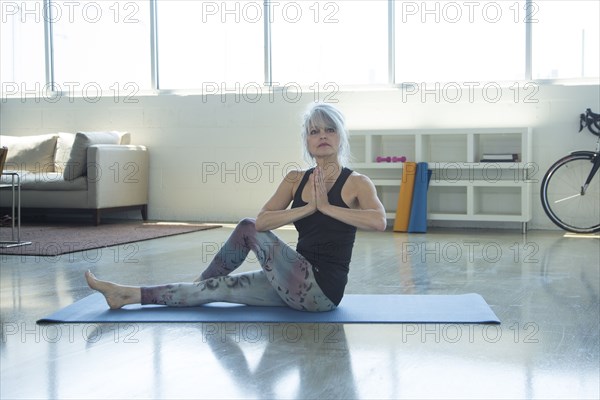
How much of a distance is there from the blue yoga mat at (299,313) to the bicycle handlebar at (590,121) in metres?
3.85

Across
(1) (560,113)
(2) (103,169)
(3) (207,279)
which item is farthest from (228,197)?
(3) (207,279)

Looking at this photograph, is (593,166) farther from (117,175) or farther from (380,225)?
(380,225)

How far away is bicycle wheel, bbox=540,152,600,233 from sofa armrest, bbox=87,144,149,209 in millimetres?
3757

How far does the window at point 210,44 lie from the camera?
26.7 ft

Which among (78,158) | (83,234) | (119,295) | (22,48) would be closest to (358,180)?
(119,295)

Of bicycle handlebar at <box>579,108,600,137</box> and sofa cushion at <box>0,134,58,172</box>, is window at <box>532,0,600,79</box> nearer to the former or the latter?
bicycle handlebar at <box>579,108,600,137</box>

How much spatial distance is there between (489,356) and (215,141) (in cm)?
584

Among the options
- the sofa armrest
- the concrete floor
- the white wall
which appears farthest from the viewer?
the sofa armrest

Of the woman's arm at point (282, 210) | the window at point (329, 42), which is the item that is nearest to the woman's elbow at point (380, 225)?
the woman's arm at point (282, 210)

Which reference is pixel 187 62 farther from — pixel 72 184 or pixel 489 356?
pixel 489 356

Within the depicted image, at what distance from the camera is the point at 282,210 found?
321cm

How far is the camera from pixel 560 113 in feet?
23.2

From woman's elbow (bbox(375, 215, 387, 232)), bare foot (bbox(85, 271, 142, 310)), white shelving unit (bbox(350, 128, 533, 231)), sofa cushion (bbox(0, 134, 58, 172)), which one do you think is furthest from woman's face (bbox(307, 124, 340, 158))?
sofa cushion (bbox(0, 134, 58, 172))

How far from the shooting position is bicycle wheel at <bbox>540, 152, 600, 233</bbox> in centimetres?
701
